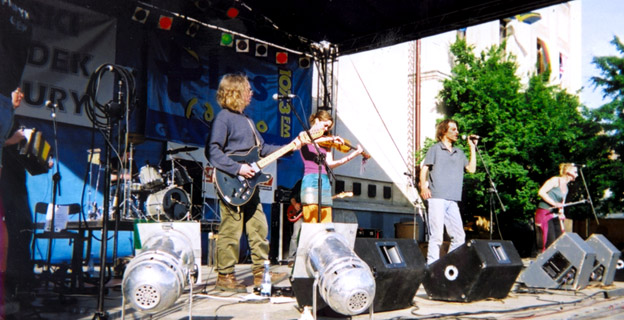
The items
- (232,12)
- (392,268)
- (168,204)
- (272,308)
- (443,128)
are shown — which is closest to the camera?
(392,268)

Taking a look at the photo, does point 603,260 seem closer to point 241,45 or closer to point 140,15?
point 241,45

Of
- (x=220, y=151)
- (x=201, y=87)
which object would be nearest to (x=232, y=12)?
(x=201, y=87)

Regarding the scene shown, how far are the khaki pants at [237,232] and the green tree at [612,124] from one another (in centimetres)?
893

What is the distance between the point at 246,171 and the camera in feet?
14.7

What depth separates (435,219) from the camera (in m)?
5.43

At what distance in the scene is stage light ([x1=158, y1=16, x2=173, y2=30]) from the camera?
8.04 m

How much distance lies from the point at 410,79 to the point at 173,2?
885 centimetres

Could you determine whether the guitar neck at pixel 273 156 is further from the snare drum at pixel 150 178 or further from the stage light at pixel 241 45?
the stage light at pixel 241 45

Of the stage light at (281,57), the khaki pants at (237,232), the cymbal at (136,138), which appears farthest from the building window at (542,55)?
the khaki pants at (237,232)

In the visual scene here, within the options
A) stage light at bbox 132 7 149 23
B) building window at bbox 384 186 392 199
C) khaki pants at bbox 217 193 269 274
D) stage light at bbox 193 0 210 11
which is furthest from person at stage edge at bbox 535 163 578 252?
building window at bbox 384 186 392 199

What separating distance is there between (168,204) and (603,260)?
531cm

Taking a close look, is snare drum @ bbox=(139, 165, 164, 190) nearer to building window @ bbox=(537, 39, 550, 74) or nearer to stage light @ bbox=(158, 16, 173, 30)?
stage light @ bbox=(158, 16, 173, 30)

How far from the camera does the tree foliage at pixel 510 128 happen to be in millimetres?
13289

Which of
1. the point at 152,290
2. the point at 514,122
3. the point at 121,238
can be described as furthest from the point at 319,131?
the point at 514,122
